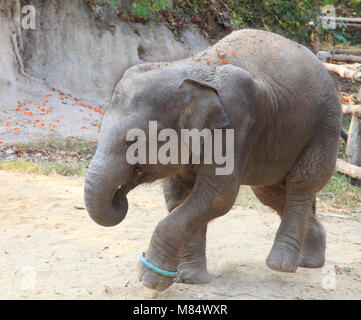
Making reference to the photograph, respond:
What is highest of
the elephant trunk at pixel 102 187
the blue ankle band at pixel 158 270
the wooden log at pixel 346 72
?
the elephant trunk at pixel 102 187

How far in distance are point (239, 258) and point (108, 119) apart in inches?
71.5

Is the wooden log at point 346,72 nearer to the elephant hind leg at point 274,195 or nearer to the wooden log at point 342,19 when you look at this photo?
the wooden log at point 342,19

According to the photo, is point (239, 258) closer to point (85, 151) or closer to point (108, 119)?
point (108, 119)

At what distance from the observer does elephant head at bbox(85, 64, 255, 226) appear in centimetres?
309

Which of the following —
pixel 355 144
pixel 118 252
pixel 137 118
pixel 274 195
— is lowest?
pixel 355 144

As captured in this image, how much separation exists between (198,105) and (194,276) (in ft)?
4.02

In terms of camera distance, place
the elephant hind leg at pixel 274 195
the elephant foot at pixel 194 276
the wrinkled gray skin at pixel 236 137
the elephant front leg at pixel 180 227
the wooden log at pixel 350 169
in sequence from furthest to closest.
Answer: the wooden log at pixel 350 169 → the elephant hind leg at pixel 274 195 → the elephant foot at pixel 194 276 → the elephant front leg at pixel 180 227 → the wrinkled gray skin at pixel 236 137

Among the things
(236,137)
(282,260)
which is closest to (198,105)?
(236,137)

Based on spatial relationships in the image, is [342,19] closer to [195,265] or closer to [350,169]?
[350,169]

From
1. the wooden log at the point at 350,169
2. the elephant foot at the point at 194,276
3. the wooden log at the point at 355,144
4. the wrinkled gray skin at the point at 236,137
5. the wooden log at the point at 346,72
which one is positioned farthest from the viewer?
the wooden log at the point at 355,144

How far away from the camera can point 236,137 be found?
337cm

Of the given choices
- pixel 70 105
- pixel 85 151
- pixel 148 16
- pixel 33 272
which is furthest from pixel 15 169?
pixel 148 16

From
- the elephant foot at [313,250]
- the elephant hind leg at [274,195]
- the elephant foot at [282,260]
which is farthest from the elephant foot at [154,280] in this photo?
the elephant foot at [313,250]

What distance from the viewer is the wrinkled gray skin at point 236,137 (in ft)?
10.4
